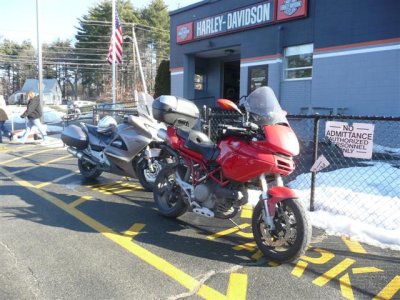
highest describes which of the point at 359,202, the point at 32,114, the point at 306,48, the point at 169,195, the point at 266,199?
the point at 306,48

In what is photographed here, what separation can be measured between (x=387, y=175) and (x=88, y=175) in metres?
5.54

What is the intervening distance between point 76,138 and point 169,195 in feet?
9.88

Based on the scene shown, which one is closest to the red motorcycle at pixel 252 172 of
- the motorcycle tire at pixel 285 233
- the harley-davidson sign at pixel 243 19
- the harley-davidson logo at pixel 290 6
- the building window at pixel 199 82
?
the motorcycle tire at pixel 285 233

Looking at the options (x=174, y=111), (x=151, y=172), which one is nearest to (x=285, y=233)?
(x=174, y=111)

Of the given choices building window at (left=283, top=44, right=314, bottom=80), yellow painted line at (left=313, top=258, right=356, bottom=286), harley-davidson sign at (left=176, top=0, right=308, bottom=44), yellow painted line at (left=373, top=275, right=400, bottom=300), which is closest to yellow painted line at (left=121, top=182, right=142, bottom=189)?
yellow painted line at (left=313, top=258, right=356, bottom=286)

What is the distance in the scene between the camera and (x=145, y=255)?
155 inches

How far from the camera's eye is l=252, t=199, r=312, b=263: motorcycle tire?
141 inches

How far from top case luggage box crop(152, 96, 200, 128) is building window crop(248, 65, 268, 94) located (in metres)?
10.2

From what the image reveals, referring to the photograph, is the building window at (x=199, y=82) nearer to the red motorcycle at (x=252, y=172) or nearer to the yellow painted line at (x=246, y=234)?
the red motorcycle at (x=252, y=172)

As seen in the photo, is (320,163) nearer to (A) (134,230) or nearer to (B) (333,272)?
(B) (333,272)

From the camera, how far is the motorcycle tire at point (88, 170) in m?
7.42

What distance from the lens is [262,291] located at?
3.24 m

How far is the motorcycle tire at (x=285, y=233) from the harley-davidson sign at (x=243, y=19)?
35.9ft

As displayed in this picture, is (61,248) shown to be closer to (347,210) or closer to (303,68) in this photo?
(347,210)
